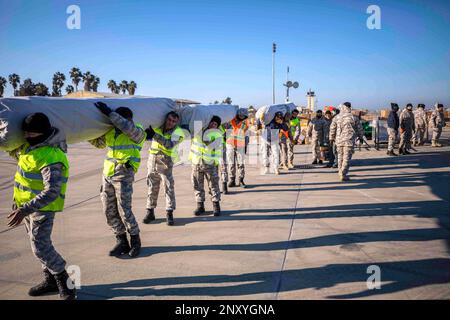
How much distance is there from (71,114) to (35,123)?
0.60 meters

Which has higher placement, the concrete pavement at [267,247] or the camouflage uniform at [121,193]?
the camouflage uniform at [121,193]

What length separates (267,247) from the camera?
169 inches

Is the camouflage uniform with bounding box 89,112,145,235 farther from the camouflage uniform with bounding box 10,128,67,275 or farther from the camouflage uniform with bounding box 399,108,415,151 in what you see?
the camouflage uniform with bounding box 399,108,415,151

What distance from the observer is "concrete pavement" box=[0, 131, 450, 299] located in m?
3.26

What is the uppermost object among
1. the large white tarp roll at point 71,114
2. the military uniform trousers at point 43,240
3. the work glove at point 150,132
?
the large white tarp roll at point 71,114

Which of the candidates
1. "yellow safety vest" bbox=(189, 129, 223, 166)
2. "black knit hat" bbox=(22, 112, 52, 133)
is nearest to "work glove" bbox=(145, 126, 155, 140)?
"yellow safety vest" bbox=(189, 129, 223, 166)

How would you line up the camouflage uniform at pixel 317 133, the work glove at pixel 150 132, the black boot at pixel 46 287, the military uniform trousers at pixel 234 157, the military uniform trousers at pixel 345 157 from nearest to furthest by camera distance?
the black boot at pixel 46 287 → the work glove at pixel 150 132 → the military uniform trousers at pixel 234 157 → the military uniform trousers at pixel 345 157 → the camouflage uniform at pixel 317 133

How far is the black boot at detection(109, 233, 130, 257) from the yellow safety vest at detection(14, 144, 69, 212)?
1223 millimetres

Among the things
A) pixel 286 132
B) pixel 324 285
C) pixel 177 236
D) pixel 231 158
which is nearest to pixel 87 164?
pixel 231 158

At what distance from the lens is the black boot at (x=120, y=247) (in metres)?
4.09

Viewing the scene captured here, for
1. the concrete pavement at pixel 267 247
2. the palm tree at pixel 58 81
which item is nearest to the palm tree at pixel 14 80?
the palm tree at pixel 58 81

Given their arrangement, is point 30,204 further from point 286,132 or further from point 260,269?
point 286,132

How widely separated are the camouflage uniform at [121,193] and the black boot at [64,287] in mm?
1035

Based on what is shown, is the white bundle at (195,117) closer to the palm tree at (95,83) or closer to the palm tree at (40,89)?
the palm tree at (40,89)
